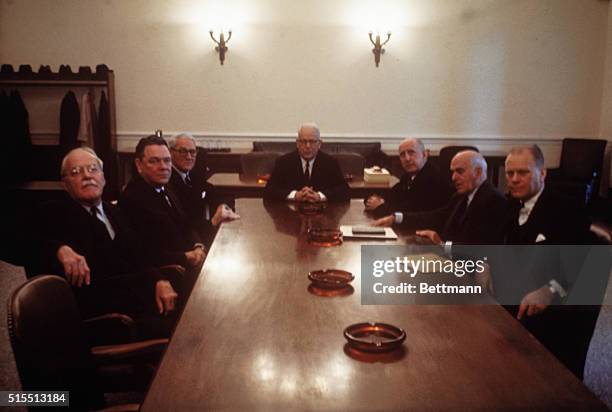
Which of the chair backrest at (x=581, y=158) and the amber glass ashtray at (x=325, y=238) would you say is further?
the chair backrest at (x=581, y=158)

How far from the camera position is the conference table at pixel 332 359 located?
1.29m

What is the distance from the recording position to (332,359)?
1489mm

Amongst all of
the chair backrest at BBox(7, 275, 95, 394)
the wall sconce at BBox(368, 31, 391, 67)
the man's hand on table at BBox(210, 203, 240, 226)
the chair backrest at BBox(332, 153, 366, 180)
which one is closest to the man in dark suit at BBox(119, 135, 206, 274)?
the man's hand on table at BBox(210, 203, 240, 226)

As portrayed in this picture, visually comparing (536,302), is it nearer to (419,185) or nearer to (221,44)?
(419,185)

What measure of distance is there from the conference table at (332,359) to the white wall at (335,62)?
17.0 ft

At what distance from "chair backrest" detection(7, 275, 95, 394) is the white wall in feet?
18.2

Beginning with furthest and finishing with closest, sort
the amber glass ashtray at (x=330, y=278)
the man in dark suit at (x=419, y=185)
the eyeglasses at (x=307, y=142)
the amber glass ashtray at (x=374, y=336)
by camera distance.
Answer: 1. the eyeglasses at (x=307, y=142)
2. the man in dark suit at (x=419, y=185)
3. the amber glass ashtray at (x=330, y=278)
4. the amber glass ashtray at (x=374, y=336)

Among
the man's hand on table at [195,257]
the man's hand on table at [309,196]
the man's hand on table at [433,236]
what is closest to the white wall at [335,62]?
the man's hand on table at [309,196]

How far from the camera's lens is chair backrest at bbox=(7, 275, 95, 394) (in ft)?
4.99

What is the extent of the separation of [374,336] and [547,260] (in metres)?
1.14

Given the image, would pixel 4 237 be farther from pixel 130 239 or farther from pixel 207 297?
pixel 207 297

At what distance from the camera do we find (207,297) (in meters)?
1.94

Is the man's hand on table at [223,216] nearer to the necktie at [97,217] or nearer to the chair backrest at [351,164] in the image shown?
the necktie at [97,217]

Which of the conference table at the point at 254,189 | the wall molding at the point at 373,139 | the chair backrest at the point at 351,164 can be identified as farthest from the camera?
the wall molding at the point at 373,139
